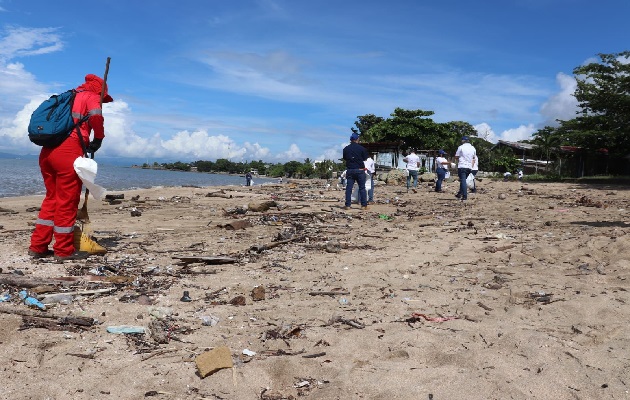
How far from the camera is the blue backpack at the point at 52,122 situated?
479 cm

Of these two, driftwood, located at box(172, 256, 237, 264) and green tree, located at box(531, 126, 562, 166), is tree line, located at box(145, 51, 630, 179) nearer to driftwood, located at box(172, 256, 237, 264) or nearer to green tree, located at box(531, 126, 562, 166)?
green tree, located at box(531, 126, 562, 166)

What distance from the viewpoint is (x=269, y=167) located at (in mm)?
83750

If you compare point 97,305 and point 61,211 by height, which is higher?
point 61,211

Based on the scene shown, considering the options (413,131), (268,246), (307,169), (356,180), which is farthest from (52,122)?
(307,169)

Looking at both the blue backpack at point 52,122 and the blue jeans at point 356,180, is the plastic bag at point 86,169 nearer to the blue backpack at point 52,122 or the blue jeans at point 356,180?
the blue backpack at point 52,122

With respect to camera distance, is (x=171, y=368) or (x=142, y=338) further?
(x=142, y=338)

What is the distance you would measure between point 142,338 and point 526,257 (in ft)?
13.8

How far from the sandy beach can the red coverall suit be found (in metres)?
0.29

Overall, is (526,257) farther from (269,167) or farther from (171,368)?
(269,167)

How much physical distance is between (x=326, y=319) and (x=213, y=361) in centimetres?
105

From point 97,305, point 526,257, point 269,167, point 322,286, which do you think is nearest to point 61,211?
point 97,305

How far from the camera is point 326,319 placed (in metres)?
3.44

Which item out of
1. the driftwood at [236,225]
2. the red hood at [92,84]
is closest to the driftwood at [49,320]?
the red hood at [92,84]

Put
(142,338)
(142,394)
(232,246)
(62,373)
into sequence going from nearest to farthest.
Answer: (142,394) < (62,373) < (142,338) < (232,246)
